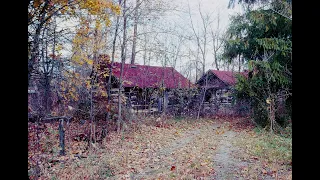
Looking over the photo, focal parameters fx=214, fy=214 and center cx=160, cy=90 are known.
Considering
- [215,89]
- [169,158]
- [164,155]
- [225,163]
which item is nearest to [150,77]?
[215,89]

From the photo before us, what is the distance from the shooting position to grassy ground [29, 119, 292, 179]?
3782 millimetres

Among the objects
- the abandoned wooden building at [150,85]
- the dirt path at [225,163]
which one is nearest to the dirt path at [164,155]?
the dirt path at [225,163]

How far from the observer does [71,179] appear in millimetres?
3521

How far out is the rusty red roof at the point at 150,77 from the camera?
476 inches

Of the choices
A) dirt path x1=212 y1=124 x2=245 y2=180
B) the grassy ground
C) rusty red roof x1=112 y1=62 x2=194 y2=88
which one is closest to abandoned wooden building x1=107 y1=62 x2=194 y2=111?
rusty red roof x1=112 y1=62 x2=194 y2=88

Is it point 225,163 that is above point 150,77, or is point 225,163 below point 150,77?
below

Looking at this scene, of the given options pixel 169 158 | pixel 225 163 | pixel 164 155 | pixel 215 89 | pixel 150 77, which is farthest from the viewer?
pixel 215 89

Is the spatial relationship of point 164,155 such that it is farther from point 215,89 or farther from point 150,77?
point 215,89

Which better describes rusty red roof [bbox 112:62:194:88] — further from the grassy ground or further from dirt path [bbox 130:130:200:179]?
the grassy ground

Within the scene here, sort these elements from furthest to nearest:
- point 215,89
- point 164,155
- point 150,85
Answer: point 215,89, point 150,85, point 164,155

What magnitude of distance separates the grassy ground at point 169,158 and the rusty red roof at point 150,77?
5047 mm

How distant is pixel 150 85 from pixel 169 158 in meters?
7.19

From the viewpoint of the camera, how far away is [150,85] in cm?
1177
